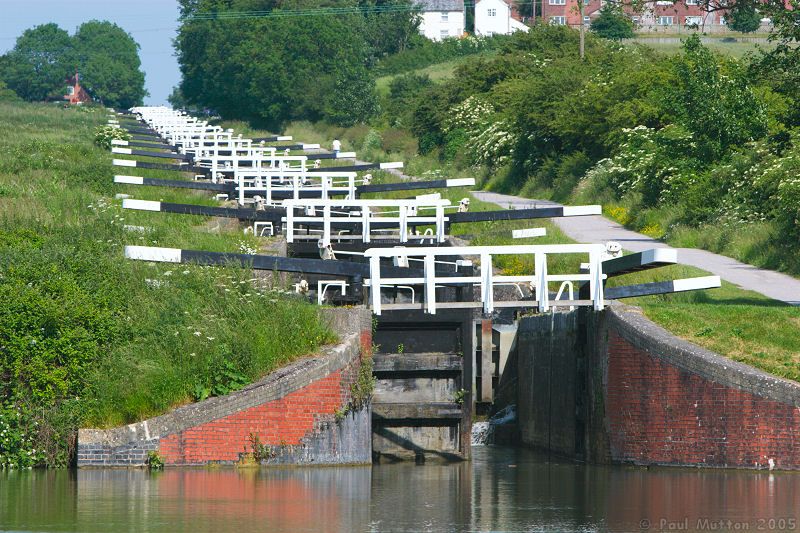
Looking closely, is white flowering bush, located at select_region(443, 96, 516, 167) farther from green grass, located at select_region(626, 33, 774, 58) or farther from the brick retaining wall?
green grass, located at select_region(626, 33, 774, 58)

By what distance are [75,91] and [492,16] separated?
63.4 m

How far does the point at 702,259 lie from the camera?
31703 millimetres

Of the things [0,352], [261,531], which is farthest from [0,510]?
[0,352]

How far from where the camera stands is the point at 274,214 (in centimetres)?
3634

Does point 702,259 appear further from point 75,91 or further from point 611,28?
point 75,91

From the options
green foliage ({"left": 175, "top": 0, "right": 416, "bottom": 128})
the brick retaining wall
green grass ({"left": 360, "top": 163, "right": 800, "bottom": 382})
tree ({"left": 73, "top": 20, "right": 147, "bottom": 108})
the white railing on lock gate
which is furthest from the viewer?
tree ({"left": 73, "top": 20, "right": 147, "bottom": 108})

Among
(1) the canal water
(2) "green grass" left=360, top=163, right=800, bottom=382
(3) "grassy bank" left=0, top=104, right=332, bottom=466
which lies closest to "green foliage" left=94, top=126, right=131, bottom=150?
(3) "grassy bank" left=0, top=104, right=332, bottom=466

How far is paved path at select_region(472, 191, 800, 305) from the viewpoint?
2755cm

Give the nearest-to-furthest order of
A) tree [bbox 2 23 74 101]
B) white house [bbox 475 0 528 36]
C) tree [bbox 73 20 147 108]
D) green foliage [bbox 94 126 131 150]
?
green foliage [bbox 94 126 131 150] → white house [bbox 475 0 528 36] → tree [bbox 2 23 74 101] → tree [bbox 73 20 147 108]

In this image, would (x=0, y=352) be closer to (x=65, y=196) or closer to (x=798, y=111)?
(x=65, y=196)

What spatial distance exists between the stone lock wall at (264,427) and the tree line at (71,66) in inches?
5939

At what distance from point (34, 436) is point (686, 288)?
31.1ft

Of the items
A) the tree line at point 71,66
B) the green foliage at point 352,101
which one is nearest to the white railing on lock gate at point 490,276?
the green foliage at point 352,101

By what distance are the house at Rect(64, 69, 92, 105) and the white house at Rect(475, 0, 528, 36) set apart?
6087cm
